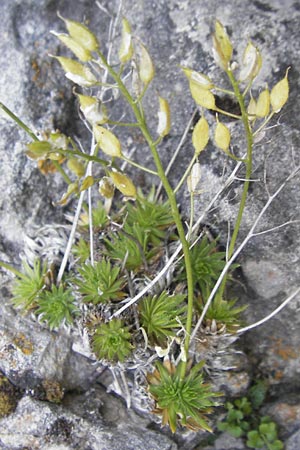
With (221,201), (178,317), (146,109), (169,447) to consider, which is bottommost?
(169,447)

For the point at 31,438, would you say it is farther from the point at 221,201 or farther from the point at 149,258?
the point at 221,201

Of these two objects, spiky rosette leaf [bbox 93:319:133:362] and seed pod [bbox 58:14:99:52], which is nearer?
seed pod [bbox 58:14:99:52]

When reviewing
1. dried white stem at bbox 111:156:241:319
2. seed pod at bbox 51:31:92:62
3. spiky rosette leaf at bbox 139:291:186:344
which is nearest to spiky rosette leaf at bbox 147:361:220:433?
spiky rosette leaf at bbox 139:291:186:344

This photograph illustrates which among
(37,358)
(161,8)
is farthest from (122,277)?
(161,8)

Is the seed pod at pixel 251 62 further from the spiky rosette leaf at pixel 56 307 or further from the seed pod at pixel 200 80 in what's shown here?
the spiky rosette leaf at pixel 56 307

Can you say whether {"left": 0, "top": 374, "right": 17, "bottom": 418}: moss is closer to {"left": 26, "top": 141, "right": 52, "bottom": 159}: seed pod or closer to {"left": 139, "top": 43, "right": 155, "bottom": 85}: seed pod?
{"left": 26, "top": 141, "right": 52, "bottom": 159}: seed pod

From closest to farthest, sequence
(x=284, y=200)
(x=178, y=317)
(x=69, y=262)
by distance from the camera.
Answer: (x=178, y=317) < (x=284, y=200) < (x=69, y=262)

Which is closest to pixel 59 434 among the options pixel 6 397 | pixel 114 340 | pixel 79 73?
pixel 6 397
